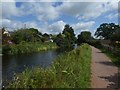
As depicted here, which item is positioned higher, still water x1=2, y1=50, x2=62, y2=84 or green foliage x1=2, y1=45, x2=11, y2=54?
green foliage x1=2, y1=45, x2=11, y2=54

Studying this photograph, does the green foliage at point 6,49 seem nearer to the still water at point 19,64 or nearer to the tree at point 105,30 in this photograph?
→ the still water at point 19,64

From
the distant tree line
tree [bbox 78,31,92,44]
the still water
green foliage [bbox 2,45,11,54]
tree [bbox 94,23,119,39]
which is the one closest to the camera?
the still water

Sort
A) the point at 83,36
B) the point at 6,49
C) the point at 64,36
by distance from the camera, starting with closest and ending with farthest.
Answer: the point at 6,49
the point at 64,36
the point at 83,36

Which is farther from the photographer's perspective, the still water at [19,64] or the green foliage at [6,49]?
the green foliage at [6,49]

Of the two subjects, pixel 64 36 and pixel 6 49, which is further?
pixel 64 36

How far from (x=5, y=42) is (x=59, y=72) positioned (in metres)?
54.0

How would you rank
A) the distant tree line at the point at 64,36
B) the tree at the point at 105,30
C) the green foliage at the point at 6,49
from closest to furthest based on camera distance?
1. the green foliage at the point at 6,49
2. the distant tree line at the point at 64,36
3. the tree at the point at 105,30

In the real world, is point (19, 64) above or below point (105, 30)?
below

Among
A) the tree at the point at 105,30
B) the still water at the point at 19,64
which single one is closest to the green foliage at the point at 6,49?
the still water at the point at 19,64

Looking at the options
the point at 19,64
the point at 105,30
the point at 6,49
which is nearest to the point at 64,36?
the point at 105,30

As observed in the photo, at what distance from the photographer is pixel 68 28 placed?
122062 mm

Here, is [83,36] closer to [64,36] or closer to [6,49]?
[64,36]

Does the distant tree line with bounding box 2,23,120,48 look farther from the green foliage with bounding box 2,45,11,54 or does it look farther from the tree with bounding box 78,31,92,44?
the green foliage with bounding box 2,45,11,54

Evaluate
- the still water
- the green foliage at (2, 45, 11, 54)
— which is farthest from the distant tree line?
the still water
